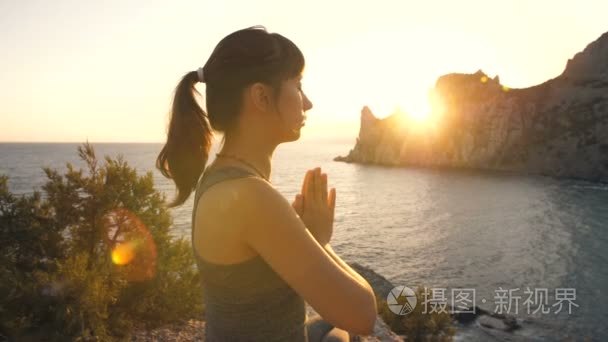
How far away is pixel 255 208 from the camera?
1.42 m

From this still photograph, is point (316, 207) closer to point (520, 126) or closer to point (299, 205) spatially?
point (299, 205)

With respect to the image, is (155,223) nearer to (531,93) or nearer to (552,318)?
(552,318)

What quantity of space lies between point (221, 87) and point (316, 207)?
2.55 feet

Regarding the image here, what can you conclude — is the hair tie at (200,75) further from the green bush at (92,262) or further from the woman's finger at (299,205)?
the green bush at (92,262)

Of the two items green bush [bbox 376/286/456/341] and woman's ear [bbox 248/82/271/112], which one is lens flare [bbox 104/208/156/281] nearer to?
green bush [bbox 376/286/456/341]

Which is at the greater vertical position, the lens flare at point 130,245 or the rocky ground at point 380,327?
the lens flare at point 130,245

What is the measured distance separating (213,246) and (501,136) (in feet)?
363

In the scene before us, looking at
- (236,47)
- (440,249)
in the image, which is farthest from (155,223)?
(440,249)

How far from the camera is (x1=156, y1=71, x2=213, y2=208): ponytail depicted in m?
2.09

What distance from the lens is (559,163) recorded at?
85750mm

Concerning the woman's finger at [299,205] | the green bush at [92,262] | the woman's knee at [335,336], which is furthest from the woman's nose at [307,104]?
the green bush at [92,262]

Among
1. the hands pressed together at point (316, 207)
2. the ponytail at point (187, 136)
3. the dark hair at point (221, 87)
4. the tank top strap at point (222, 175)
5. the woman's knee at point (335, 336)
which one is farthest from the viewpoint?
the woman's knee at point (335, 336)

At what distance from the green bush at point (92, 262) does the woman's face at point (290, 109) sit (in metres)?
7.96

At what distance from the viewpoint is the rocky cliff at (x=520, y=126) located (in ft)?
282
